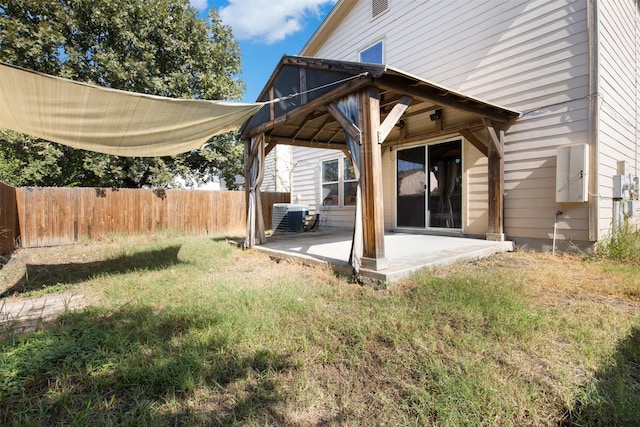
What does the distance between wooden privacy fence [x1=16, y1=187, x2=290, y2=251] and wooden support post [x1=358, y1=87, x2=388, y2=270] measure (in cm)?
736

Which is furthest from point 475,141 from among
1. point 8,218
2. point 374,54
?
point 8,218

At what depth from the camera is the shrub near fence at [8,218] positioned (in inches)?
220

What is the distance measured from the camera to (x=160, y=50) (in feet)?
33.8

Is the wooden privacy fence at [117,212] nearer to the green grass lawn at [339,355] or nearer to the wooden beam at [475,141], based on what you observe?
the green grass lawn at [339,355]

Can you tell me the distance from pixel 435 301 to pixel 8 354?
3271 mm

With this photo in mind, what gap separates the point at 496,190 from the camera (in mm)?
5320

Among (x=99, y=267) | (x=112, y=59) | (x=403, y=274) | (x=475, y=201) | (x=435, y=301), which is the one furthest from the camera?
(x=112, y=59)

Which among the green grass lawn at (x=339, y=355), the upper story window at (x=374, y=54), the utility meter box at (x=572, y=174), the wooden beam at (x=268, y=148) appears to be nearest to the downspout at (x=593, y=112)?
the utility meter box at (x=572, y=174)

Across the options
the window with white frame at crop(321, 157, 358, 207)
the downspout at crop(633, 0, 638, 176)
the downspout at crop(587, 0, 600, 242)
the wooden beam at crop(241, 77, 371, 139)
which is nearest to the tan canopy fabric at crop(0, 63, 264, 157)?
the wooden beam at crop(241, 77, 371, 139)

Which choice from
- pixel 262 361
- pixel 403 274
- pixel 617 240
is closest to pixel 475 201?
pixel 617 240

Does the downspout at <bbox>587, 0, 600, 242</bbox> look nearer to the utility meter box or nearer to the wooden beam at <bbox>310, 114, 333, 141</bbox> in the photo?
the utility meter box

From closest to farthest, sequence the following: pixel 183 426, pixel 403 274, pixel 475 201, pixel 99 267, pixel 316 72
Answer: pixel 183 426, pixel 403 274, pixel 316 72, pixel 99 267, pixel 475 201

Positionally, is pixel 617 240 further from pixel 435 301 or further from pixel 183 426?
pixel 183 426

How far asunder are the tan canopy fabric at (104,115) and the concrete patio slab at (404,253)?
2319 mm
